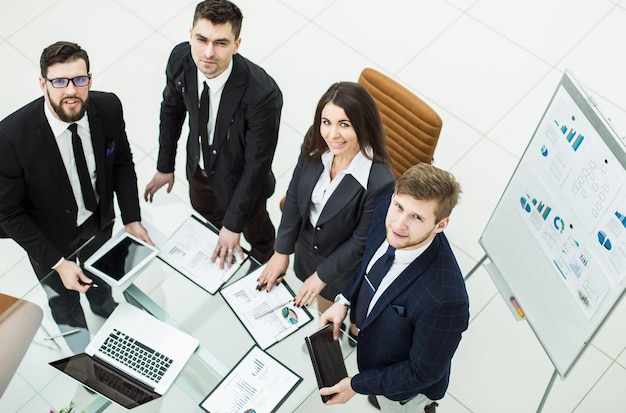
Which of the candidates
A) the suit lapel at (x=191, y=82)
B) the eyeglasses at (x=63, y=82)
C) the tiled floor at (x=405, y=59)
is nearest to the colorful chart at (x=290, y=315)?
the suit lapel at (x=191, y=82)

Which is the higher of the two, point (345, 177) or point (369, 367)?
point (345, 177)

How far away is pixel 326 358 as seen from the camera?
3.05 m

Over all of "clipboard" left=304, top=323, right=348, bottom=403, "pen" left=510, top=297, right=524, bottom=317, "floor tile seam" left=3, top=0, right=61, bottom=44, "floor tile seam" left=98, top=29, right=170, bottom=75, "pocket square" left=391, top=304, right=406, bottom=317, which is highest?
"pocket square" left=391, top=304, right=406, bottom=317

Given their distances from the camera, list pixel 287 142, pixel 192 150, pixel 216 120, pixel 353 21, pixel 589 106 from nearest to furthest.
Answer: pixel 589 106
pixel 216 120
pixel 192 150
pixel 287 142
pixel 353 21

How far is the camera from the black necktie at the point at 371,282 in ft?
9.30

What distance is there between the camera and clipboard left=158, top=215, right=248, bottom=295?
336cm

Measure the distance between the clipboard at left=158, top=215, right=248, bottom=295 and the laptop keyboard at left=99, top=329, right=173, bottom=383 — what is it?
0.37 m

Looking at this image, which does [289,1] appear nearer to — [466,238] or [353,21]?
[353,21]

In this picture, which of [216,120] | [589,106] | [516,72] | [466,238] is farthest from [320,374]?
[516,72]

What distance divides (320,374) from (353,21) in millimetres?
3252

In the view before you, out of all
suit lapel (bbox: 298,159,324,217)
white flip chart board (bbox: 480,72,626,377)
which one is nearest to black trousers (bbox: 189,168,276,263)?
suit lapel (bbox: 298,159,324,217)

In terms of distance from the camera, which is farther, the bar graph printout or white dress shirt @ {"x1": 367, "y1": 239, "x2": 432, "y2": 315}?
the bar graph printout

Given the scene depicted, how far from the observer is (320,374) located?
3.01 m

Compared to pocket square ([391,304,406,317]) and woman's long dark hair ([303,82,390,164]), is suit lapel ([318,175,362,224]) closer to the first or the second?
woman's long dark hair ([303,82,390,164])
